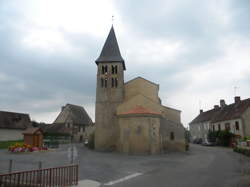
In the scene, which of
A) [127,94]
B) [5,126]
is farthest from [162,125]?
[5,126]

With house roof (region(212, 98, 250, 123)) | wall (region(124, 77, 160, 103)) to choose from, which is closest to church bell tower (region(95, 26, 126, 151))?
wall (region(124, 77, 160, 103))

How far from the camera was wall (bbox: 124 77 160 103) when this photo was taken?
1335 inches

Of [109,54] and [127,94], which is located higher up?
[109,54]

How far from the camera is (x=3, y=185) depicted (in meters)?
8.33

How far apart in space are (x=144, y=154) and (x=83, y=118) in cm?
3609

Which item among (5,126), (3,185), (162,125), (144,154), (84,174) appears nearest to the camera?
(3,185)

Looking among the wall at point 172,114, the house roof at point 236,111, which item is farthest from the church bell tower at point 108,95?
the house roof at point 236,111

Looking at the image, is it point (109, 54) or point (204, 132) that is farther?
point (204, 132)

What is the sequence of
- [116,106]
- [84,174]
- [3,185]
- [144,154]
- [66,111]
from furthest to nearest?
[66,111], [116,106], [144,154], [84,174], [3,185]

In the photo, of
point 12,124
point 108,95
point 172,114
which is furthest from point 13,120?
point 172,114

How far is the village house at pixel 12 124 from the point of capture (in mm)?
42281

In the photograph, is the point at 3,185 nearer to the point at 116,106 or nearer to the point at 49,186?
the point at 49,186

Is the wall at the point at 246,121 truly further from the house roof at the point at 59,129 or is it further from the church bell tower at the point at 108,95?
the house roof at the point at 59,129

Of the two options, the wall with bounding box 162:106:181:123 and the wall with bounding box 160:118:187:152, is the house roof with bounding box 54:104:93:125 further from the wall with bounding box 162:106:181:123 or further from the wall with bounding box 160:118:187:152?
the wall with bounding box 160:118:187:152
